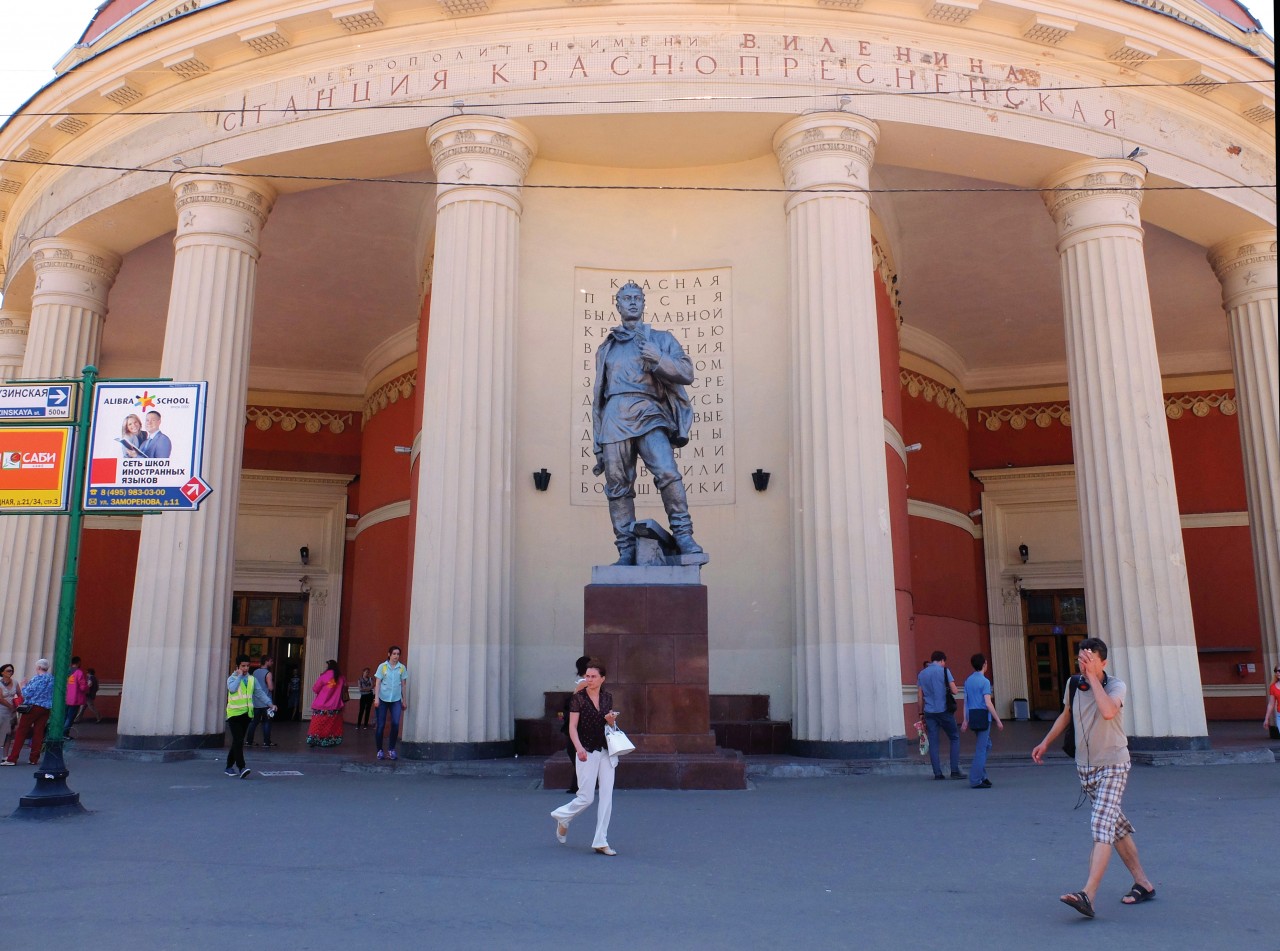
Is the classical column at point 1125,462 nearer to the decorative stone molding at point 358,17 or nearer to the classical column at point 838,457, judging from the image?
the classical column at point 838,457

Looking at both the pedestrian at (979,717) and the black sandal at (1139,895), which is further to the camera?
the pedestrian at (979,717)

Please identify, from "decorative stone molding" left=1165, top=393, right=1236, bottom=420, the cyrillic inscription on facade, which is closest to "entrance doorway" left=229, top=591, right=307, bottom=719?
the cyrillic inscription on facade

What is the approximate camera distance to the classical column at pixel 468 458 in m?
13.0

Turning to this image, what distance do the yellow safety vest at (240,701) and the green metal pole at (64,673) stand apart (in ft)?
8.26

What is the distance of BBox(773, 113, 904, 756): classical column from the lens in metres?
12.9

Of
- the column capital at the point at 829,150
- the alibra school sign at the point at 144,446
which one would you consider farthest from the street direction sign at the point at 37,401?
the column capital at the point at 829,150

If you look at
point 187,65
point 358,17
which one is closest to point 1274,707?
point 358,17

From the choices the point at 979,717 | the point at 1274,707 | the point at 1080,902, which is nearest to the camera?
the point at 1080,902

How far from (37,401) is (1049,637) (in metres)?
22.1

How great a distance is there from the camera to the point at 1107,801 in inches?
218

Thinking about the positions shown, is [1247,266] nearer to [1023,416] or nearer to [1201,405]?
[1201,405]

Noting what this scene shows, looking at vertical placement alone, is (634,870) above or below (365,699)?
below

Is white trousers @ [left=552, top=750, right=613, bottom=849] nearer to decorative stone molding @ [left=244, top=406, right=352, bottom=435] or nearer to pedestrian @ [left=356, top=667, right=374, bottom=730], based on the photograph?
pedestrian @ [left=356, top=667, right=374, bottom=730]

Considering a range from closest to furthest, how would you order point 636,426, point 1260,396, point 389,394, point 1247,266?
point 636,426
point 1260,396
point 1247,266
point 389,394
